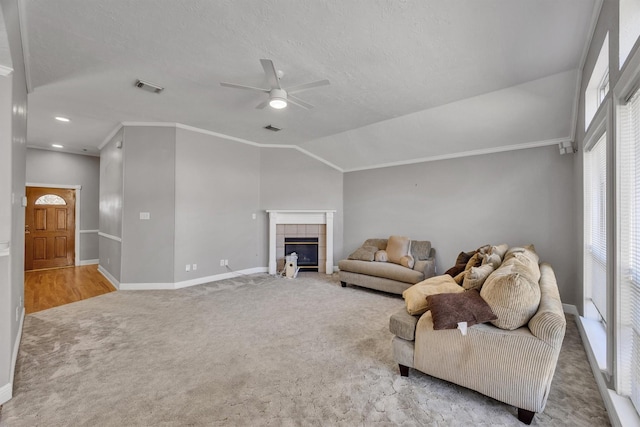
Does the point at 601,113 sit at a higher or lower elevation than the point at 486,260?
higher

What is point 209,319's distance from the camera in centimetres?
332

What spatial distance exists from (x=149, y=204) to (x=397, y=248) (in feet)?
14.3

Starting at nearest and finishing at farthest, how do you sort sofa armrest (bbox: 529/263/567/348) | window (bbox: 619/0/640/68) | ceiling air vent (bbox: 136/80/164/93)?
window (bbox: 619/0/640/68) → sofa armrest (bbox: 529/263/567/348) → ceiling air vent (bbox: 136/80/164/93)

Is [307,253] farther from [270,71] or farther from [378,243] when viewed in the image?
[270,71]

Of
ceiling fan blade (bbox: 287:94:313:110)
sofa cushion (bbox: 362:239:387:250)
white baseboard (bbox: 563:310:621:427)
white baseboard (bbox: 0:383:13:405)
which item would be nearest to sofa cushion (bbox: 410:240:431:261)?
sofa cushion (bbox: 362:239:387:250)

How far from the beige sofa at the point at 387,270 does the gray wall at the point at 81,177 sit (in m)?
6.39

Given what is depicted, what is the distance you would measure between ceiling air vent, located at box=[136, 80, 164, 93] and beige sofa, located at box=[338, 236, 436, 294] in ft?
12.2

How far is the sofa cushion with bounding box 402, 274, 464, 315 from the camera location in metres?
2.23

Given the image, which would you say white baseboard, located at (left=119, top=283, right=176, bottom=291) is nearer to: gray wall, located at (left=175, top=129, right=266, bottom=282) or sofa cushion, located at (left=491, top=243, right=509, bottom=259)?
gray wall, located at (left=175, top=129, right=266, bottom=282)

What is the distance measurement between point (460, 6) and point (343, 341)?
2.99 meters

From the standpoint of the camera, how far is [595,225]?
9.31ft

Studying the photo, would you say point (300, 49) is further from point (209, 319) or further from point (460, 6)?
point (209, 319)

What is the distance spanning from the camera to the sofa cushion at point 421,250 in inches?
188

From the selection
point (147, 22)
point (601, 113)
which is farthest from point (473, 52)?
point (147, 22)
